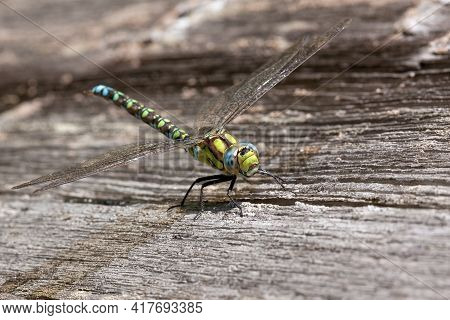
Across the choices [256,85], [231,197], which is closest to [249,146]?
[256,85]

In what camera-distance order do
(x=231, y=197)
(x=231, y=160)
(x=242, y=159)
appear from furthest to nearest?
(x=231, y=160) → (x=242, y=159) → (x=231, y=197)

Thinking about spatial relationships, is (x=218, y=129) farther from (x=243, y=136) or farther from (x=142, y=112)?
(x=142, y=112)

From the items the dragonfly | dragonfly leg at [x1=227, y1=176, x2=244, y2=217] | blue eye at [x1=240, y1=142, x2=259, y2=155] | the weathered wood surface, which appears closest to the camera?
the weathered wood surface

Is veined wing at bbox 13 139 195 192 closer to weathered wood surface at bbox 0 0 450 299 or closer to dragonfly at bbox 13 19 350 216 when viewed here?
dragonfly at bbox 13 19 350 216

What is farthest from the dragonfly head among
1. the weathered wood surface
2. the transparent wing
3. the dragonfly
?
the transparent wing

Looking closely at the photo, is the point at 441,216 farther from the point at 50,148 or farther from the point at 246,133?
the point at 50,148

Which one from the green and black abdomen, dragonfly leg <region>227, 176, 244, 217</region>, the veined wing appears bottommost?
dragonfly leg <region>227, 176, 244, 217</region>

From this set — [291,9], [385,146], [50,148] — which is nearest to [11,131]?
[50,148]
